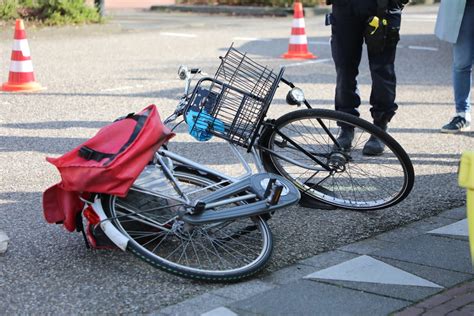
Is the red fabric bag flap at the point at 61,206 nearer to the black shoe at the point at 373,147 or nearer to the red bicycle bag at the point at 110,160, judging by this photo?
the red bicycle bag at the point at 110,160

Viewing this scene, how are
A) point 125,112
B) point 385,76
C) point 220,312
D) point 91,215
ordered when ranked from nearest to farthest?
point 220,312, point 91,215, point 385,76, point 125,112

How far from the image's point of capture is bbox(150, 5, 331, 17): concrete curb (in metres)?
21.3

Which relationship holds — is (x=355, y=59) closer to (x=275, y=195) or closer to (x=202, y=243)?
(x=275, y=195)

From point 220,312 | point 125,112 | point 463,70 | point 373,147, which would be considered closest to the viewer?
point 220,312

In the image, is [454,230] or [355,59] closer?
[454,230]

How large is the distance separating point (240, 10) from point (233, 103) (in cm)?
1776

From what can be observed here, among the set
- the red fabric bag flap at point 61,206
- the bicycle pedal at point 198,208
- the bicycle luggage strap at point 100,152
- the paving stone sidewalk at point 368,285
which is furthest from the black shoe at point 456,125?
the red fabric bag flap at point 61,206

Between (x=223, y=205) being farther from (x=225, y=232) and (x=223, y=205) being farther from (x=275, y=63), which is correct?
(x=275, y=63)

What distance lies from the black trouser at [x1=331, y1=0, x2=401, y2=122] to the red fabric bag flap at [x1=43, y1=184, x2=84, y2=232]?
8.42 ft

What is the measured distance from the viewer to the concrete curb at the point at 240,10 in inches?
840

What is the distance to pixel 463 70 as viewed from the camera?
7.43 m

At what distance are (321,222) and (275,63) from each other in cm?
694

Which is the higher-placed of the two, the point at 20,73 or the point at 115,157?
the point at 115,157

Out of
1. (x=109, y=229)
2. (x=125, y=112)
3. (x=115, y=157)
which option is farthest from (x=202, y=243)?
(x=125, y=112)
